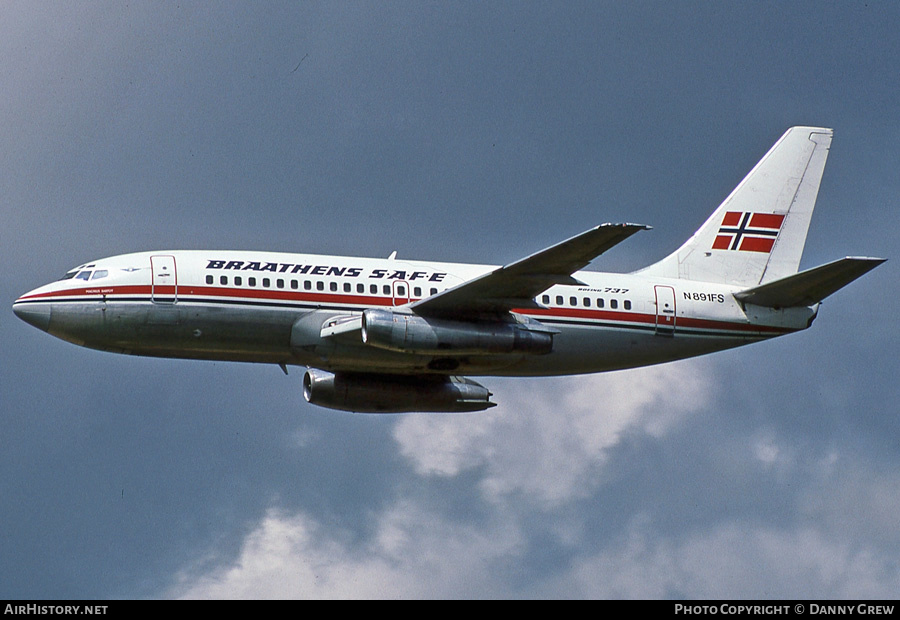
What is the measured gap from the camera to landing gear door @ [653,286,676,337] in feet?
167

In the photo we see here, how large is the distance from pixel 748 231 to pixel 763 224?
778mm

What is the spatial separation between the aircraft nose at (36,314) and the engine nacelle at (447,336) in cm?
1100

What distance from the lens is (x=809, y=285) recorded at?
49.5 m

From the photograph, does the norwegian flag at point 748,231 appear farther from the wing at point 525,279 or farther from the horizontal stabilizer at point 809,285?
the wing at point 525,279

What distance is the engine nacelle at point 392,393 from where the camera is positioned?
5169 centimetres

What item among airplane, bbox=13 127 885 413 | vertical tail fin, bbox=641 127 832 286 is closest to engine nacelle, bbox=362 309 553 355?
airplane, bbox=13 127 885 413

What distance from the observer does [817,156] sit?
5719 centimetres

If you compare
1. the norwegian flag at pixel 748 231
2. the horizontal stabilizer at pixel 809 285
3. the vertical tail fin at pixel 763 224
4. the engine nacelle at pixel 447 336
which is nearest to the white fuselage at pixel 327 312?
the horizontal stabilizer at pixel 809 285

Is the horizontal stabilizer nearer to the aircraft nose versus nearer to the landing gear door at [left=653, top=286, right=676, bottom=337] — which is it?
the landing gear door at [left=653, top=286, right=676, bottom=337]

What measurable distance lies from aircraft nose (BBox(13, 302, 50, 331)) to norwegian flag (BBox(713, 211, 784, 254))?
26.0 meters

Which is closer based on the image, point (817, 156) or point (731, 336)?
point (731, 336)
